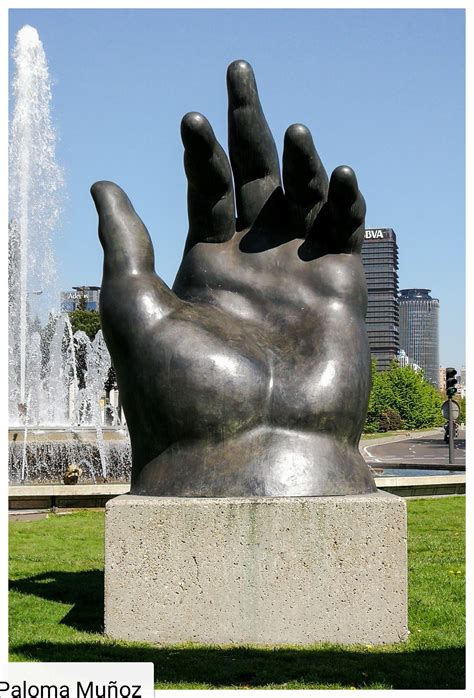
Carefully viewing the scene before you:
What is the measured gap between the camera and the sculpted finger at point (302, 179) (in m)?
5.99

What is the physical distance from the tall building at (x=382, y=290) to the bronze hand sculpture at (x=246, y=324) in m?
141

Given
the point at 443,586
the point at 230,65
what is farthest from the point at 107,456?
the point at 230,65

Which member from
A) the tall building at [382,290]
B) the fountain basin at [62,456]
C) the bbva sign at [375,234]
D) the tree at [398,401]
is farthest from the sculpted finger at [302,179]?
the bbva sign at [375,234]

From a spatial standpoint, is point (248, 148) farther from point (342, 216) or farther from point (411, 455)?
point (411, 455)

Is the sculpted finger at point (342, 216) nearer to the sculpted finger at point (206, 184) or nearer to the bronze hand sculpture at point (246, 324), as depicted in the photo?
the bronze hand sculpture at point (246, 324)

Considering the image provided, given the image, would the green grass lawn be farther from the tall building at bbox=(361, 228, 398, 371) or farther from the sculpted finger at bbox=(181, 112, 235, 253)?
the tall building at bbox=(361, 228, 398, 371)

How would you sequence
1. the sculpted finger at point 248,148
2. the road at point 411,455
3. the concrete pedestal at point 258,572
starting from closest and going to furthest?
the concrete pedestal at point 258,572
the sculpted finger at point 248,148
the road at point 411,455

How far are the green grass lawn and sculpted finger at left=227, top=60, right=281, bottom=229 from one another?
3.03m

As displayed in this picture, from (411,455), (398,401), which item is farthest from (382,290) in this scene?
(411,455)

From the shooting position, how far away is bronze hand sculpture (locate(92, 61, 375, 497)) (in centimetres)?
564

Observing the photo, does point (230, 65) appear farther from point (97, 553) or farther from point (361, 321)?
point (97, 553)

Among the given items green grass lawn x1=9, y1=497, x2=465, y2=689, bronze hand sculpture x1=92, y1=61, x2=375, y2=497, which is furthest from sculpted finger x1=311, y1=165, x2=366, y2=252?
green grass lawn x1=9, y1=497, x2=465, y2=689

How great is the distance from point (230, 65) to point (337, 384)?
238cm

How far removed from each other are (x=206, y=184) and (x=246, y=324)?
104 centimetres
